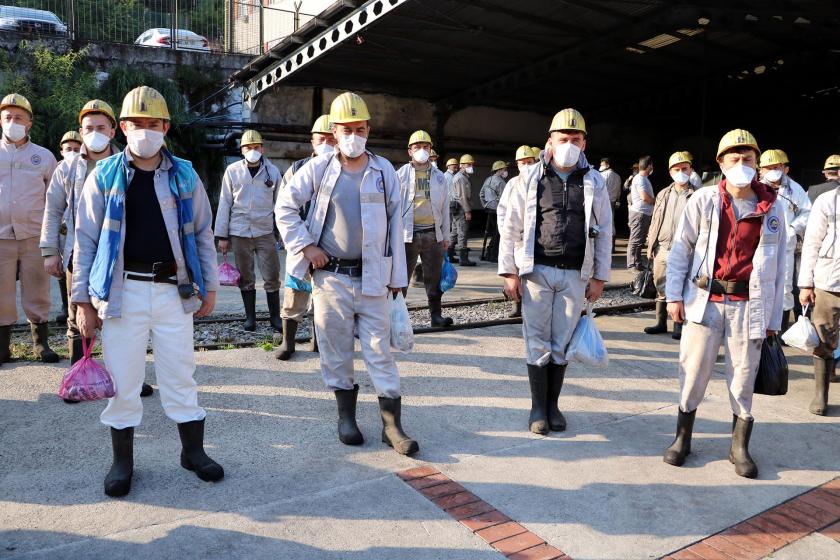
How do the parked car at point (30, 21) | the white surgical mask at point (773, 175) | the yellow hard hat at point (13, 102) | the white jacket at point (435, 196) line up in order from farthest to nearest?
the parked car at point (30, 21) < the white jacket at point (435, 196) < the white surgical mask at point (773, 175) < the yellow hard hat at point (13, 102)

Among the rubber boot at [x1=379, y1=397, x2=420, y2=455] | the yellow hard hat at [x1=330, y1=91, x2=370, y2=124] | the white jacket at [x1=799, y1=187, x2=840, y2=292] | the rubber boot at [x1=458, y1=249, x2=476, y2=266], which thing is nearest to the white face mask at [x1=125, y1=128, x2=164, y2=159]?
the yellow hard hat at [x1=330, y1=91, x2=370, y2=124]

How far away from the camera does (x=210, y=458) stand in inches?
A: 154

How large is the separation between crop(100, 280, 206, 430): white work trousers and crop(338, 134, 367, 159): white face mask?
132 centimetres

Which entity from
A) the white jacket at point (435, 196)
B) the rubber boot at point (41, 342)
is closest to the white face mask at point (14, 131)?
the rubber boot at point (41, 342)

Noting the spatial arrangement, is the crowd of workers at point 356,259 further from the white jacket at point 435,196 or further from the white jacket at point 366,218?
the white jacket at point 435,196

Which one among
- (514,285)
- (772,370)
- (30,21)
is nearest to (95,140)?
(514,285)

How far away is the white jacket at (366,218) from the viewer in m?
4.18

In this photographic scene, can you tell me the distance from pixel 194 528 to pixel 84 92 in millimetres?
13232

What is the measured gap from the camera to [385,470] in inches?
157

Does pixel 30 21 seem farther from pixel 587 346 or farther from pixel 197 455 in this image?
pixel 587 346

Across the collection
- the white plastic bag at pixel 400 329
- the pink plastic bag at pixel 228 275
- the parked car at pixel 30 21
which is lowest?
the white plastic bag at pixel 400 329

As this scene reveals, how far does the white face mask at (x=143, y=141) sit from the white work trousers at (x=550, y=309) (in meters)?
2.53

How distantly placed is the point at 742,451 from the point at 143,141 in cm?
394

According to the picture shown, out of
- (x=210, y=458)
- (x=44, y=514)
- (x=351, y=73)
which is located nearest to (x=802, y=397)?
(x=210, y=458)
